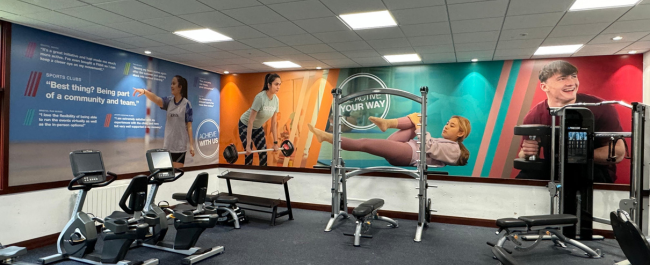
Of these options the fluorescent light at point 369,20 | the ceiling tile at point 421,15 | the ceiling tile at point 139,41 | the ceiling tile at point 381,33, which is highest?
the fluorescent light at point 369,20

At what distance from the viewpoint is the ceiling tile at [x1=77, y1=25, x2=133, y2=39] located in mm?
4442

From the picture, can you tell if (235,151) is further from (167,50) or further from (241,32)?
(241,32)

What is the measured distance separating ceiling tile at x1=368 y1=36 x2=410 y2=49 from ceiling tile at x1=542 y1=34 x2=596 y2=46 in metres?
1.77

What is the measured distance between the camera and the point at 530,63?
18.9 feet

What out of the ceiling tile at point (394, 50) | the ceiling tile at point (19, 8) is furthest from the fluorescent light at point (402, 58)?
the ceiling tile at point (19, 8)

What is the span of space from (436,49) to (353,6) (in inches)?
84.8

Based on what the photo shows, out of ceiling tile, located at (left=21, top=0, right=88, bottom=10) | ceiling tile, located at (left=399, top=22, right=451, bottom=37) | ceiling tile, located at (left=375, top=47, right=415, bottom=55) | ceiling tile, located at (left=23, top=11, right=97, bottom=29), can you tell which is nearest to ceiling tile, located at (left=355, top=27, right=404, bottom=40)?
ceiling tile, located at (left=399, top=22, right=451, bottom=37)

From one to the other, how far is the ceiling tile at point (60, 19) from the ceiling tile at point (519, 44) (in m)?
5.14

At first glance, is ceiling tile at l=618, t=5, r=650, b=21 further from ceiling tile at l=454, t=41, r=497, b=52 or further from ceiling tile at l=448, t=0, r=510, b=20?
ceiling tile at l=454, t=41, r=497, b=52

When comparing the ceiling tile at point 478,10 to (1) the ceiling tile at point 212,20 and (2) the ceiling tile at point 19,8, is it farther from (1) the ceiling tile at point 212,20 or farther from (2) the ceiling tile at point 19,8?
(2) the ceiling tile at point 19,8

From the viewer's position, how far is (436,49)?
524 cm

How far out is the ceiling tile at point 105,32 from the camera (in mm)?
4442

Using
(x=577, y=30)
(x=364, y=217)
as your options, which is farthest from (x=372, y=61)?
(x=577, y=30)

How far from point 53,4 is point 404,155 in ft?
17.2
